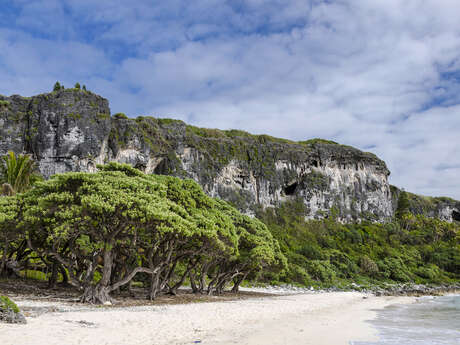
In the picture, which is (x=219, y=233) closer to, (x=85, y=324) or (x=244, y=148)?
(x=85, y=324)

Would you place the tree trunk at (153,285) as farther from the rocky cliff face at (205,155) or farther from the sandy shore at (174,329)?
the rocky cliff face at (205,155)

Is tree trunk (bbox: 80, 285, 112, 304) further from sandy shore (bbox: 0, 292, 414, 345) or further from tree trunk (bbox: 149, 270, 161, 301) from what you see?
tree trunk (bbox: 149, 270, 161, 301)

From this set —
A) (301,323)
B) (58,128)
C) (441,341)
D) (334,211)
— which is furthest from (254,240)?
(334,211)

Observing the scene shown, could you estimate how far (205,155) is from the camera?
239ft

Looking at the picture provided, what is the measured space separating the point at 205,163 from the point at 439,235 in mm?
63020

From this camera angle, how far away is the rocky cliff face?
5016cm

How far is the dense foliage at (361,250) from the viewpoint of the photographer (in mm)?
51666

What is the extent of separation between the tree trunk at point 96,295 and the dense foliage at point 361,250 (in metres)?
30.6

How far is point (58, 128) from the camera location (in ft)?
165

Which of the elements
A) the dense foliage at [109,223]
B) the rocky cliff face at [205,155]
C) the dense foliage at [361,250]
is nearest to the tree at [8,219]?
the dense foliage at [109,223]

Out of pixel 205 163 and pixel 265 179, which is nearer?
pixel 205 163

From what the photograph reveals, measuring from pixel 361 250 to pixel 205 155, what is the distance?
122ft

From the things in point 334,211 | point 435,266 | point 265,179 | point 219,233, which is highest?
point 265,179

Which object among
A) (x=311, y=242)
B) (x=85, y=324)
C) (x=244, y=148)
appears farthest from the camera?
(x=244, y=148)
